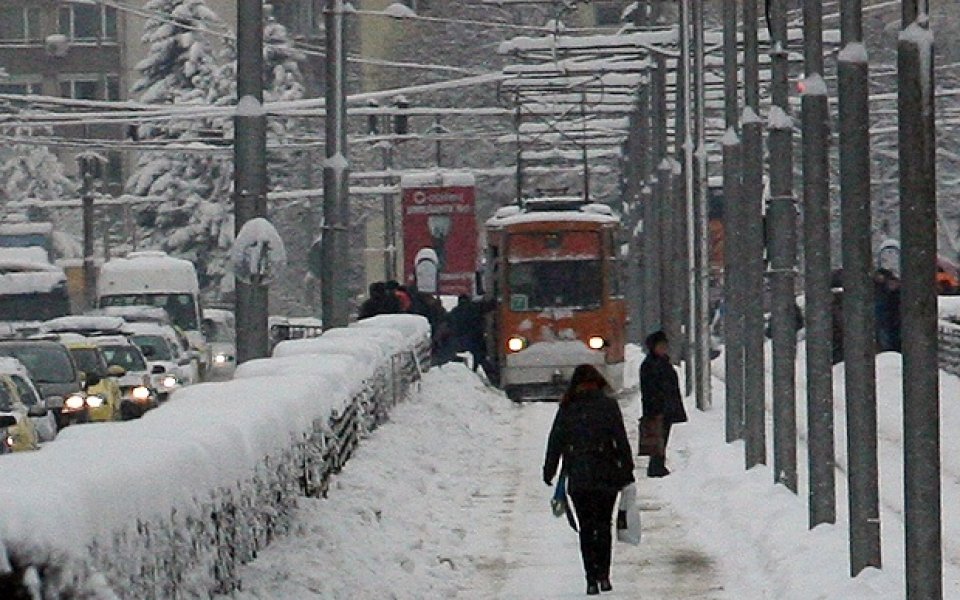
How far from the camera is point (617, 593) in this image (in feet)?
55.6

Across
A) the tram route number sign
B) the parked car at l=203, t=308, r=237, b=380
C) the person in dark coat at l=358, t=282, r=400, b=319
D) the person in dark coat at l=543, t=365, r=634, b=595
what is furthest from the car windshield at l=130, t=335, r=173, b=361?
the person in dark coat at l=543, t=365, r=634, b=595

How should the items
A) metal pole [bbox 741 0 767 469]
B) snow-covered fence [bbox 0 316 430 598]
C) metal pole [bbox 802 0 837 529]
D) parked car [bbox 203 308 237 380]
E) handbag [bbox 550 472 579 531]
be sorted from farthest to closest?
parked car [bbox 203 308 237 380] → metal pole [bbox 741 0 767 469] → metal pole [bbox 802 0 837 529] → handbag [bbox 550 472 579 531] → snow-covered fence [bbox 0 316 430 598]

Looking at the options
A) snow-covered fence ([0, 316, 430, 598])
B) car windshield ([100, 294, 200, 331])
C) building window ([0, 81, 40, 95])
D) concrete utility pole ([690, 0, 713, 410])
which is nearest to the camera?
snow-covered fence ([0, 316, 430, 598])

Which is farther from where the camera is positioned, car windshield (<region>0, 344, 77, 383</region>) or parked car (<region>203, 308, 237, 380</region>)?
parked car (<region>203, 308, 237, 380</region>)

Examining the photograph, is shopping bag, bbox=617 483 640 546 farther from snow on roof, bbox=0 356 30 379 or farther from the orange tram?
the orange tram

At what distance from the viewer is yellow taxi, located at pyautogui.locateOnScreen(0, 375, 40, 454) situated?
75.7 feet

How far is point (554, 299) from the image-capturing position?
137 feet

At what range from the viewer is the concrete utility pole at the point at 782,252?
21.0m

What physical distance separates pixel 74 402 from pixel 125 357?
9.89 meters

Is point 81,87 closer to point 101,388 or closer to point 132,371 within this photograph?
point 132,371

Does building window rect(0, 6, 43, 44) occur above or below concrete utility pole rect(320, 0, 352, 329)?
above

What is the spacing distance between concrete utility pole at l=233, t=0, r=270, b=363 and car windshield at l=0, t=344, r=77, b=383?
8.48 meters

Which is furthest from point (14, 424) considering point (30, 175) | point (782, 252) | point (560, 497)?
point (30, 175)

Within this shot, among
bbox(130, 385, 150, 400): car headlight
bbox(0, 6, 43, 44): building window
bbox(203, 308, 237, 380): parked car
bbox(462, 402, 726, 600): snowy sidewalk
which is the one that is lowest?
bbox(203, 308, 237, 380): parked car
